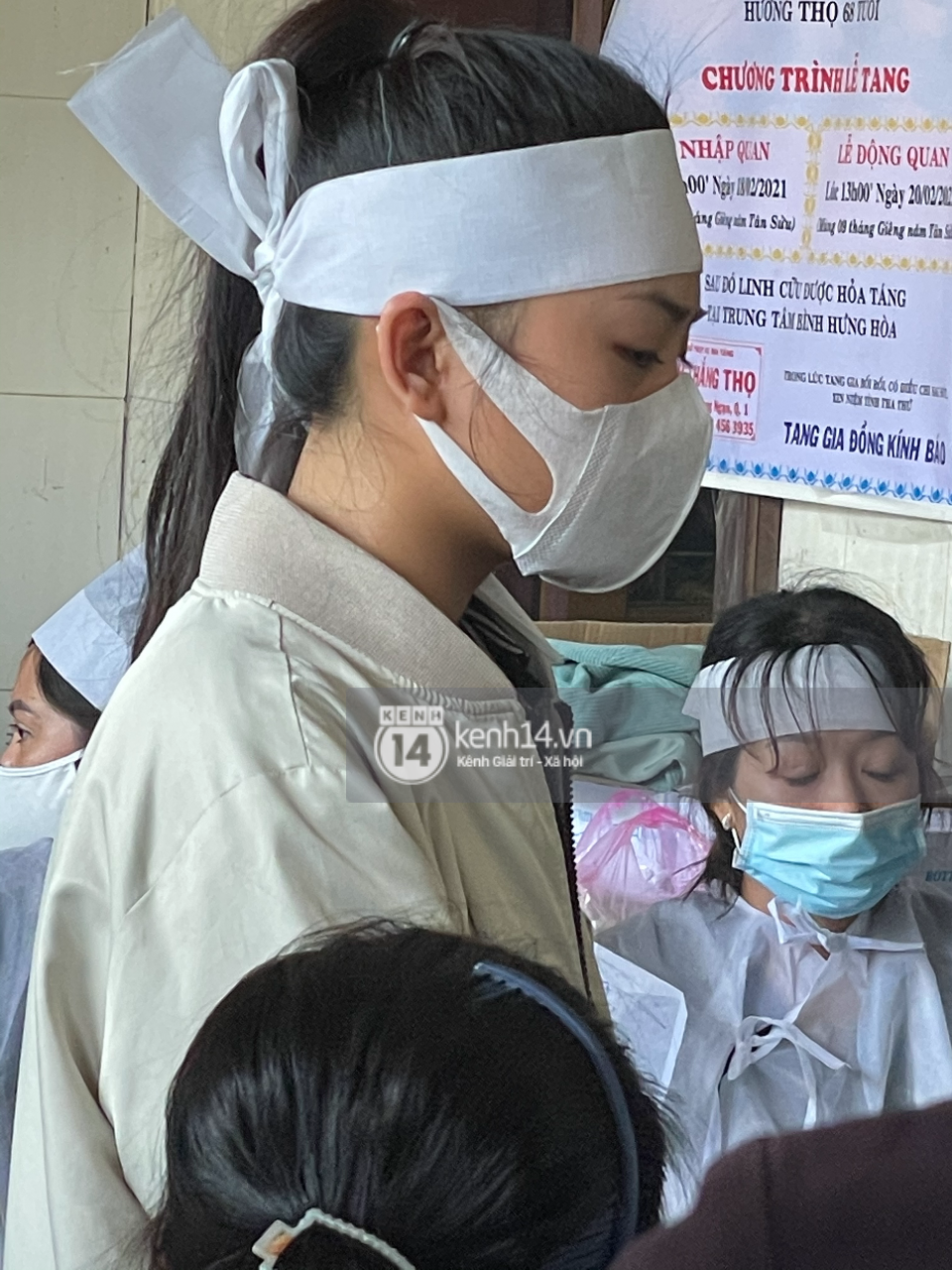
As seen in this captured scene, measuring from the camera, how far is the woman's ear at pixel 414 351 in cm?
76

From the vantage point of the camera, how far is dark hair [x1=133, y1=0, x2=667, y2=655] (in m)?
0.77

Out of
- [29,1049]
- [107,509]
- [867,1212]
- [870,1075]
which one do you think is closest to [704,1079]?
[870,1075]

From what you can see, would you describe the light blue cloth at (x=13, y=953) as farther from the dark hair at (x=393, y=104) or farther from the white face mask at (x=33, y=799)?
the dark hair at (x=393, y=104)

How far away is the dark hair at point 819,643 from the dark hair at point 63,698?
0.73m

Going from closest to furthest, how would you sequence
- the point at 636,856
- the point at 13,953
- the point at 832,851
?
the point at 13,953 → the point at 832,851 → the point at 636,856

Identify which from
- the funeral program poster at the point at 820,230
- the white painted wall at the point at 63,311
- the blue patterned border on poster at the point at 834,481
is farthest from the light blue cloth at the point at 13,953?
the white painted wall at the point at 63,311

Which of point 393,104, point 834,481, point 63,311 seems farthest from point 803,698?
point 63,311

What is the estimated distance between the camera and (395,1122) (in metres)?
0.52

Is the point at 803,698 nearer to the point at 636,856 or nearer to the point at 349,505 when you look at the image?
the point at 636,856

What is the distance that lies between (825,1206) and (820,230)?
2179 mm

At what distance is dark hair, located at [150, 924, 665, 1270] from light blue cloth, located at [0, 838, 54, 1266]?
2.02 ft

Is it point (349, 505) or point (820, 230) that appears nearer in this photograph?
point (349, 505)

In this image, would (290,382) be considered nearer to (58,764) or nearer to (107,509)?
(58,764)

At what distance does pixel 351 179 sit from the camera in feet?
2.54
